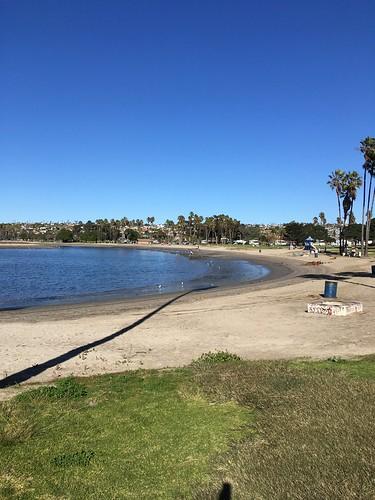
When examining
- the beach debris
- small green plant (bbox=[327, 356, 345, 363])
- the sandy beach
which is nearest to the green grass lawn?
small green plant (bbox=[327, 356, 345, 363])

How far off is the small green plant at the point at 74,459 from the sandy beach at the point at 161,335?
11.7ft

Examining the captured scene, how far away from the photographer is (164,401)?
779 centimetres

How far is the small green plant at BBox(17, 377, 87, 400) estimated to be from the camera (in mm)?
8109

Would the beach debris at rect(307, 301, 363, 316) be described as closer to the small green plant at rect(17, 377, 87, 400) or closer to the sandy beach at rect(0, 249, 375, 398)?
the sandy beach at rect(0, 249, 375, 398)

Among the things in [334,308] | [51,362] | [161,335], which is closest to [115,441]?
[51,362]

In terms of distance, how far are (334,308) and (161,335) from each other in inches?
304

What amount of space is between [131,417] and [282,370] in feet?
12.1

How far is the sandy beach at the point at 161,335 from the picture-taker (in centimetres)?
1187

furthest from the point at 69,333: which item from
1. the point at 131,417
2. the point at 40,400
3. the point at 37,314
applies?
the point at 131,417

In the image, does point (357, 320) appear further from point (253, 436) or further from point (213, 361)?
point (253, 436)

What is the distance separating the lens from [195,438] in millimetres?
6188

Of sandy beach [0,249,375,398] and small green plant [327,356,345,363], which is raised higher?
small green plant [327,356,345,363]

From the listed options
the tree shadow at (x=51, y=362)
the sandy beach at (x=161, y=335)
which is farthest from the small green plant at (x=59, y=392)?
the tree shadow at (x=51, y=362)

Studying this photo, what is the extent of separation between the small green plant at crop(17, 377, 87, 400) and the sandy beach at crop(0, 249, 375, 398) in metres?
0.74
